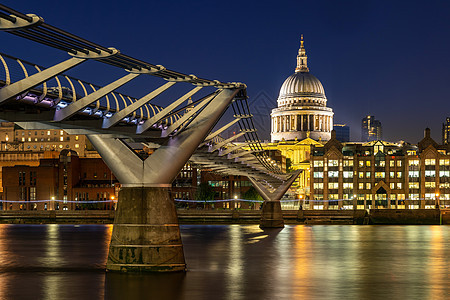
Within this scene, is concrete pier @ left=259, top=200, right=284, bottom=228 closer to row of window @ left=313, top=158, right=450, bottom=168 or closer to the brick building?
the brick building

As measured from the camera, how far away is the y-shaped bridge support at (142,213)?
35.5m

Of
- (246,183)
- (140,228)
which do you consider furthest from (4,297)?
(246,183)

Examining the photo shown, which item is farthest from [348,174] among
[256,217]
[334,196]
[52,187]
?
[52,187]

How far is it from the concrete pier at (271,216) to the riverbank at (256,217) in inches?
613

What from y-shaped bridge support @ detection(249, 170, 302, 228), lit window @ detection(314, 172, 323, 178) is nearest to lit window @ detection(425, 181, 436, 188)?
lit window @ detection(314, 172, 323, 178)

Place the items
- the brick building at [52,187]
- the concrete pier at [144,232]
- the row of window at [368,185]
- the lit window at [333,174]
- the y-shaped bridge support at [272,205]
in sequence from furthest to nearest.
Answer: the lit window at [333,174] < the row of window at [368,185] < the brick building at [52,187] < the y-shaped bridge support at [272,205] < the concrete pier at [144,232]

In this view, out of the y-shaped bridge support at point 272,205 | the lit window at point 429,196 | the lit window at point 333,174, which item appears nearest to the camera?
the y-shaped bridge support at point 272,205

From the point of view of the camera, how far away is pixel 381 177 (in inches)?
6339

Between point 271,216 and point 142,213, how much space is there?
66819 millimetres

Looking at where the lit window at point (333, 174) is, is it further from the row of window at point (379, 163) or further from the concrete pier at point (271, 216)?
the concrete pier at point (271, 216)

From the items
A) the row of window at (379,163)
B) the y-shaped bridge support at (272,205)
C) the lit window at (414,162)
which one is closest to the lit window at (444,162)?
the row of window at (379,163)

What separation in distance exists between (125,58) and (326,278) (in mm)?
17378

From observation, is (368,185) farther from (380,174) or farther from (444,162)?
(444,162)

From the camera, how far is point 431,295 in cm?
3419
